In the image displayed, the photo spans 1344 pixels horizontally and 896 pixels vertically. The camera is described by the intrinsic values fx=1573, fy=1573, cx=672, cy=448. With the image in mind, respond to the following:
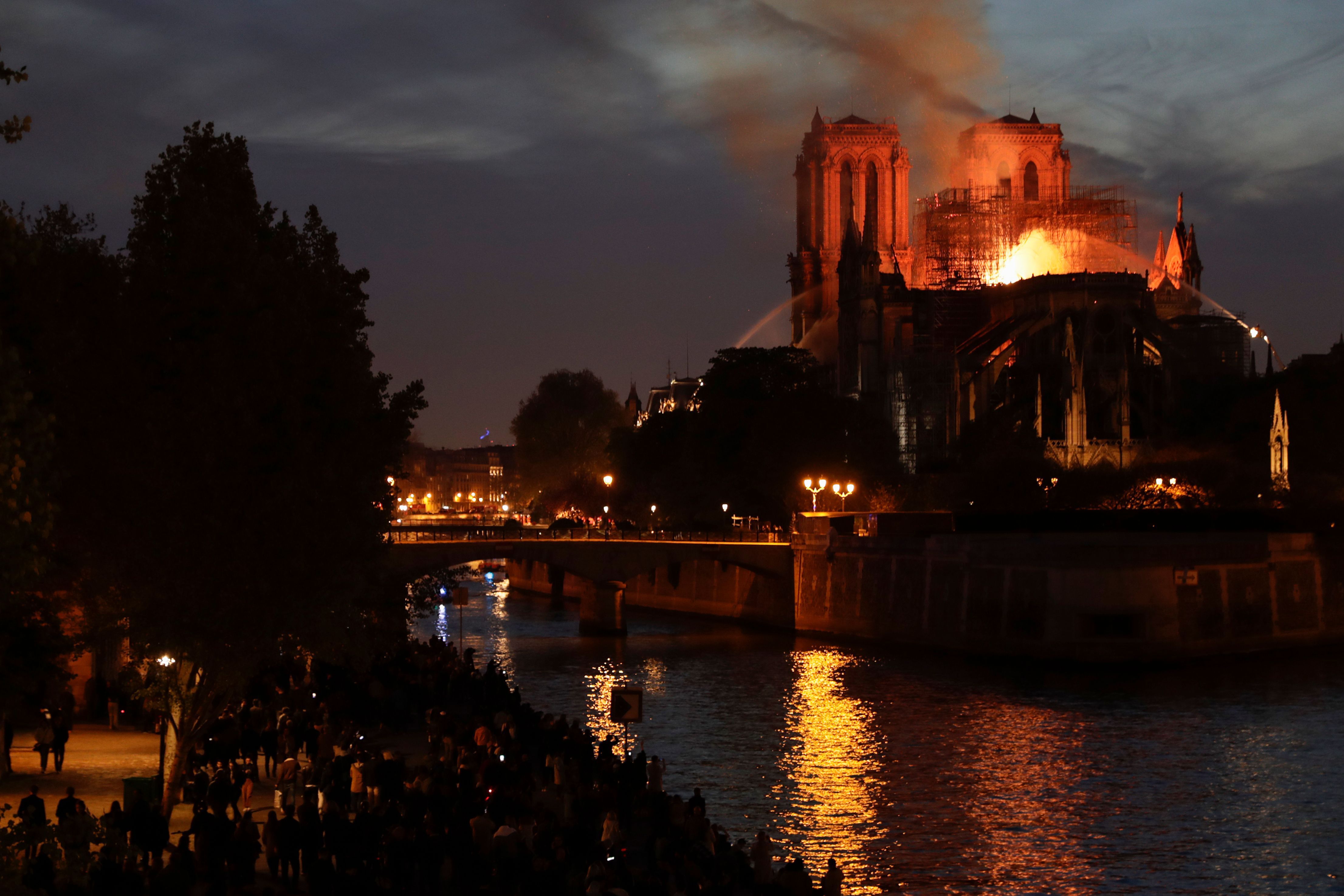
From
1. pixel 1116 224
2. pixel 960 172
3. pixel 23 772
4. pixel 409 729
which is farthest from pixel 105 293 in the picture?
pixel 960 172

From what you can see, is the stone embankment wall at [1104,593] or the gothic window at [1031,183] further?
the gothic window at [1031,183]

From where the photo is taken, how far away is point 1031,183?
138875mm

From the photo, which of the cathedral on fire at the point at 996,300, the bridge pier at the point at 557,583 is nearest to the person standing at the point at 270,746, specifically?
the bridge pier at the point at 557,583

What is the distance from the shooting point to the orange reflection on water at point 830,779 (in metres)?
26.8

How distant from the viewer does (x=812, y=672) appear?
5000 cm

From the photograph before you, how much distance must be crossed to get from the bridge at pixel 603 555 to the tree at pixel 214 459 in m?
38.1

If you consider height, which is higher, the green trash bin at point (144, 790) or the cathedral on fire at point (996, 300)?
the cathedral on fire at point (996, 300)

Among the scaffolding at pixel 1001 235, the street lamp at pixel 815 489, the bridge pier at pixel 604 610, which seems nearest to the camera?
the bridge pier at pixel 604 610

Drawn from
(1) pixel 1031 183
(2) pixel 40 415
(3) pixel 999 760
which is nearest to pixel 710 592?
(3) pixel 999 760

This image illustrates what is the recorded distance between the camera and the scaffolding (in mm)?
120750

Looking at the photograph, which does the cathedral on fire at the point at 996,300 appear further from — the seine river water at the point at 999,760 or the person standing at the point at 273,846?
the person standing at the point at 273,846

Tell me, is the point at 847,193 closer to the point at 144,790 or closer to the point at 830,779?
the point at 830,779

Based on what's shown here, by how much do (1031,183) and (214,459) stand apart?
12663 cm

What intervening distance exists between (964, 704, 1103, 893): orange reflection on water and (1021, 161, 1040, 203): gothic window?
10239cm
